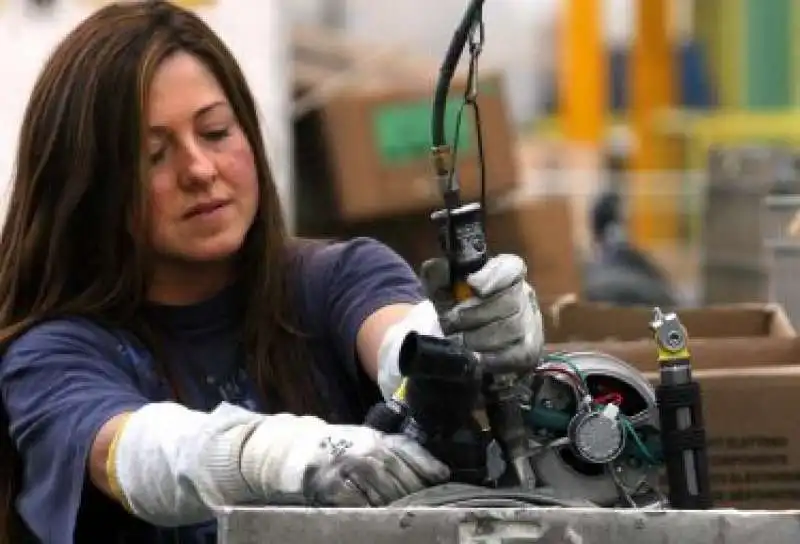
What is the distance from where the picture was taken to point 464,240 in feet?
5.69

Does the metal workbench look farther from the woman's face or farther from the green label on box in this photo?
the green label on box

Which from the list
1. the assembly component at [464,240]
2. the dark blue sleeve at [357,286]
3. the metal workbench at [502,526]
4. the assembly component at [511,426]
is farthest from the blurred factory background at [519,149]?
the metal workbench at [502,526]

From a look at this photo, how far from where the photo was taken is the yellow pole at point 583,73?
1316 cm

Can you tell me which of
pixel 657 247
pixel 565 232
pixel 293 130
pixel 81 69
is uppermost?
pixel 81 69

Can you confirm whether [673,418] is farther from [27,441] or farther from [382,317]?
[27,441]

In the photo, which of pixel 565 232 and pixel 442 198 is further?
pixel 565 232

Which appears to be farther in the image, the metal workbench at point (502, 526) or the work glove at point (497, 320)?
the work glove at point (497, 320)

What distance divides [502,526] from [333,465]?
0.65 ft

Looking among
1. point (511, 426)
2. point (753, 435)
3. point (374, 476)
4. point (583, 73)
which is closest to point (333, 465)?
point (374, 476)

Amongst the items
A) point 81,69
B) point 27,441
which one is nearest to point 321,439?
point 27,441

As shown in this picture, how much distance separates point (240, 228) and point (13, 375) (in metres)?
0.31

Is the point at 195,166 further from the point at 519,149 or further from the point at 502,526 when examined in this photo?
the point at 519,149

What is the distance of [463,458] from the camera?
1723mm

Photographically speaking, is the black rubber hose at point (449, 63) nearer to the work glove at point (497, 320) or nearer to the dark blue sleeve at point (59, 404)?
the work glove at point (497, 320)
